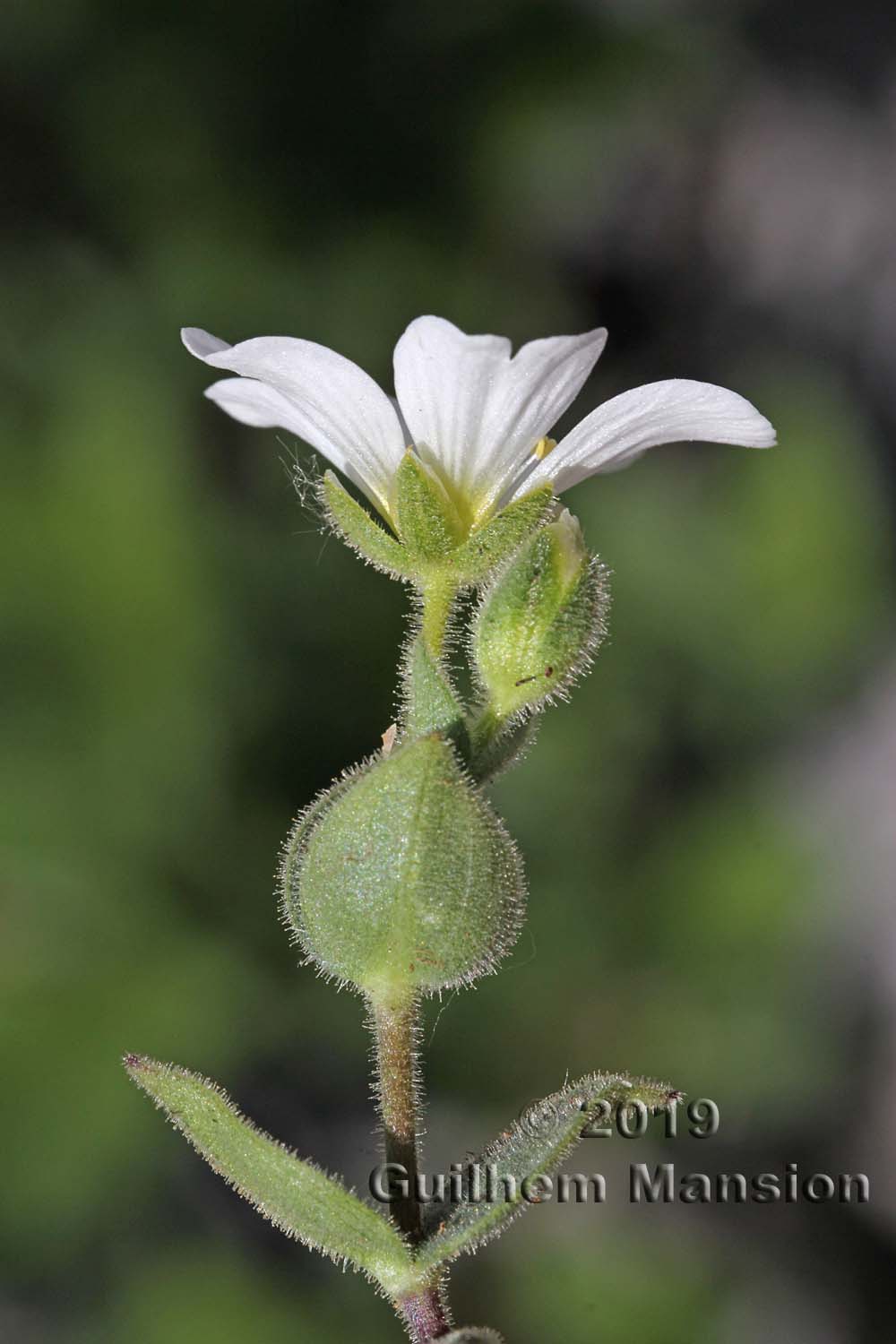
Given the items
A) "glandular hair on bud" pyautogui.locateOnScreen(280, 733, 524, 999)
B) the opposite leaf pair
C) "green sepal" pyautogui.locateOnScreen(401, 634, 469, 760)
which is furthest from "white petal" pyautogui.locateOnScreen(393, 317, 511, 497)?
the opposite leaf pair

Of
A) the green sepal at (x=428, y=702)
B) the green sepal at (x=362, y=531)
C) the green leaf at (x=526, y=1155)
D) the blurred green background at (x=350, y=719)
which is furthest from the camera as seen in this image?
the blurred green background at (x=350, y=719)

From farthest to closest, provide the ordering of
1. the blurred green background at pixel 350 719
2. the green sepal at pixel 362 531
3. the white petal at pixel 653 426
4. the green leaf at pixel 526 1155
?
1. the blurred green background at pixel 350 719
2. the green sepal at pixel 362 531
3. the white petal at pixel 653 426
4. the green leaf at pixel 526 1155

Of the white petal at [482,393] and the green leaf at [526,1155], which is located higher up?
the white petal at [482,393]

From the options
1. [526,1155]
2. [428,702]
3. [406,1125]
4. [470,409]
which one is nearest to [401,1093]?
[406,1125]

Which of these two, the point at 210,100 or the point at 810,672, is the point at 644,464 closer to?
the point at 810,672

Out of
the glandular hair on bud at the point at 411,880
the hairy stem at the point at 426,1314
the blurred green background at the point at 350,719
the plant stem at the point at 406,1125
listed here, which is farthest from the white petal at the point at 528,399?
the blurred green background at the point at 350,719

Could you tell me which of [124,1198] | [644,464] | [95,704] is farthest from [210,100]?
[124,1198]

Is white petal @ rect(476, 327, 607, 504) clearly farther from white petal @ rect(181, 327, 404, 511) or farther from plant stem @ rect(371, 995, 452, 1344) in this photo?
plant stem @ rect(371, 995, 452, 1344)

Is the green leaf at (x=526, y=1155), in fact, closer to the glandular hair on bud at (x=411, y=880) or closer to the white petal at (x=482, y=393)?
the glandular hair on bud at (x=411, y=880)
